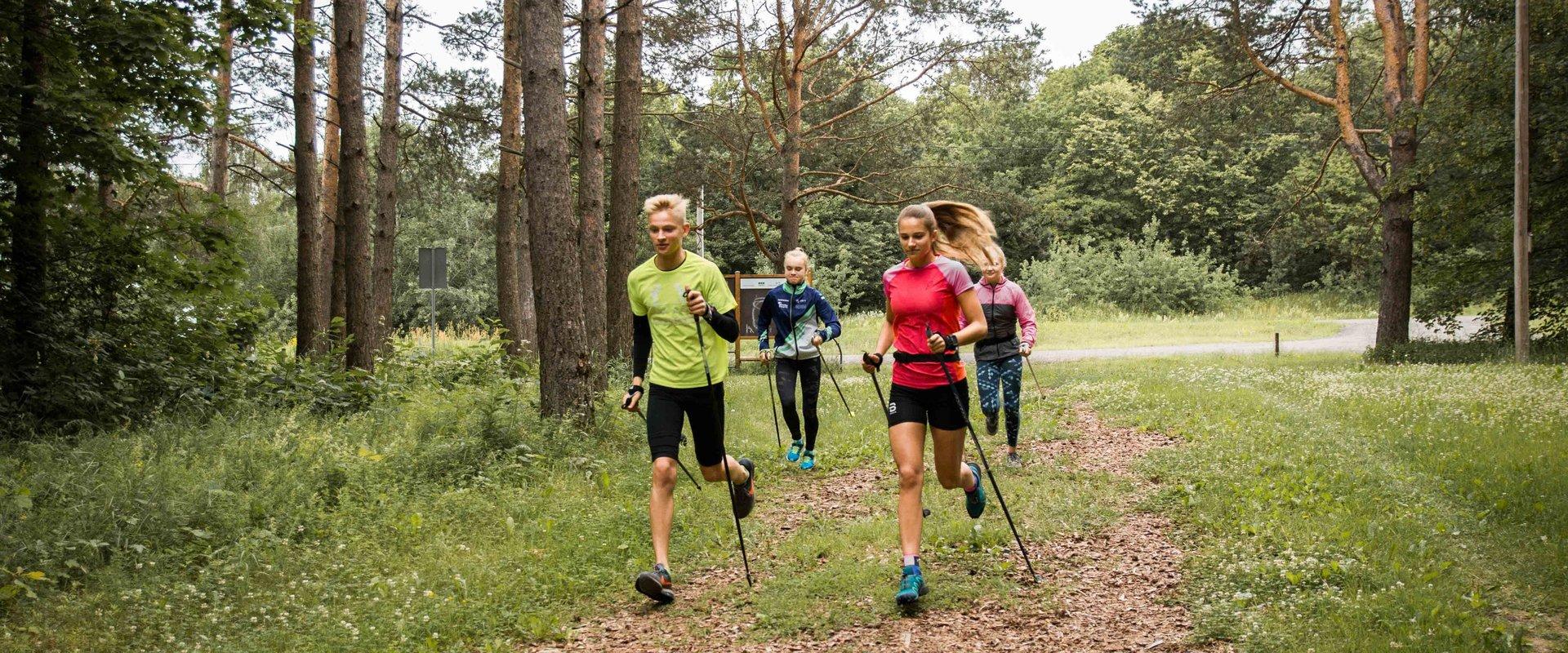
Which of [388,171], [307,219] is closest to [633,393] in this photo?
[307,219]

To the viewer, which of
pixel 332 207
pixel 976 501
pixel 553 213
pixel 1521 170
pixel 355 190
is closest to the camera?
pixel 976 501

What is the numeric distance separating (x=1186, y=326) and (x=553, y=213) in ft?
103

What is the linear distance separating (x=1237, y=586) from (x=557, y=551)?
409 centimetres

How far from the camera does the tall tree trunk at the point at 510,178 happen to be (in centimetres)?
1964

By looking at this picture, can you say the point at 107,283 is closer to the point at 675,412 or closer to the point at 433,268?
the point at 675,412

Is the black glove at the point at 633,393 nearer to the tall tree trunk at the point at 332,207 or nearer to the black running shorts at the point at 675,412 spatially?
the black running shorts at the point at 675,412

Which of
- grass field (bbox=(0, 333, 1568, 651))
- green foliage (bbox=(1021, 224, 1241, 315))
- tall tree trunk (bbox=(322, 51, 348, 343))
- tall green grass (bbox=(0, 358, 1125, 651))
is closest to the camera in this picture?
grass field (bbox=(0, 333, 1568, 651))

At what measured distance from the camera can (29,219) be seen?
10133 millimetres

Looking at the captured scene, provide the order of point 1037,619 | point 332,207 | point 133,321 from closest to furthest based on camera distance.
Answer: point 1037,619 → point 133,321 → point 332,207

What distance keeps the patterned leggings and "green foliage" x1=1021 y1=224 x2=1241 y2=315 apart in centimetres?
3361

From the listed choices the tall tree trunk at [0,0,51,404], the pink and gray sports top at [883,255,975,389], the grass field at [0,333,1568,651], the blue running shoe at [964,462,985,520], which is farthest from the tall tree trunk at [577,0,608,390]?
the pink and gray sports top at [883,255,975,389]

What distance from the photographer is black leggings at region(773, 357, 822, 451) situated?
10148 millimetres

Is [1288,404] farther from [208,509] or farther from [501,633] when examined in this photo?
[208,509]

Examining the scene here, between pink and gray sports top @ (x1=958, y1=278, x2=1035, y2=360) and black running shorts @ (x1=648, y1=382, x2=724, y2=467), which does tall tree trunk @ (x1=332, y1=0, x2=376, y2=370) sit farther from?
black running shorts @ (x1=648, y1=382, x2=724, y2=467)
